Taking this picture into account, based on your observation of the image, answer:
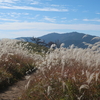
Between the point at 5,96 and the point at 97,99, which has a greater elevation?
the point at 97,99

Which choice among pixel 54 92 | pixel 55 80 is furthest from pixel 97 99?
pixel 55 80

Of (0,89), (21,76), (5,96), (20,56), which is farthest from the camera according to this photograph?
(20,56)

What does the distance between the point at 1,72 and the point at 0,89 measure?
1327mm

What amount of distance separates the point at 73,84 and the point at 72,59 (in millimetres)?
2608

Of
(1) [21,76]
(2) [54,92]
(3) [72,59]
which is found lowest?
(1) [21,76]

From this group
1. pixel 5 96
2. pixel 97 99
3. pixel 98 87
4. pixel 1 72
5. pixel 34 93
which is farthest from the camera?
pixel 1 72

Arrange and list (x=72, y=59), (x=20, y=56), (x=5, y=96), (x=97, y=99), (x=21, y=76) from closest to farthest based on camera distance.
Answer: (x=97, y=99), (x=5, y=96), (x=72, y=59), (x=21, y=76), (x=20, y=56)

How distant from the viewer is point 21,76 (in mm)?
9086

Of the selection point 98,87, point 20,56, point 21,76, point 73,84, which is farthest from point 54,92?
point 20,56

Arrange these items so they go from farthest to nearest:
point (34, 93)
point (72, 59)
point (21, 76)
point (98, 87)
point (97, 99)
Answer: point (21, 76) < point (72, 59) < point (34, 93) < point (98, 87) < point (97, 99)

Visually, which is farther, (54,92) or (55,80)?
(55,80)

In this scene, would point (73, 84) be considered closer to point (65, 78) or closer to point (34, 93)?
point (65, 78)

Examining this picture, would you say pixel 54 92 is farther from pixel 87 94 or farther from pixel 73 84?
pixel 87 94

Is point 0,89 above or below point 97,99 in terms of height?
below
